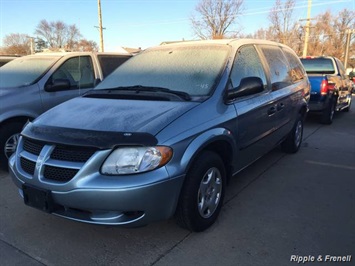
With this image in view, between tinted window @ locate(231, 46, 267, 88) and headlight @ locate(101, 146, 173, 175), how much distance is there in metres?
1.33

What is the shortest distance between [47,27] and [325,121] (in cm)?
7148

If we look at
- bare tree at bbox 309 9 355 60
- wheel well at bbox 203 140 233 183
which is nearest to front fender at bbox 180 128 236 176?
wheel well at bbox 203 140 233 183

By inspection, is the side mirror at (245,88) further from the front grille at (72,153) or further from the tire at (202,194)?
the front grille at (72,153)

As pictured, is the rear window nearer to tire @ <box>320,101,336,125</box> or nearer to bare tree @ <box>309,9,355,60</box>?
tire @ <box>320,101,336,125</box>

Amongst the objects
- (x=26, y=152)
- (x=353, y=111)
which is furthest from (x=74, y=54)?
(x=353, y=111)

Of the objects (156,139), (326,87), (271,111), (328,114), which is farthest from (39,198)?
(328,114)

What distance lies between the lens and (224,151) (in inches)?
132

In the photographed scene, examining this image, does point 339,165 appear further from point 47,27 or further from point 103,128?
point 47,27

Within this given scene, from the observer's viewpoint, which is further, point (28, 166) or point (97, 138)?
point (28, 166)

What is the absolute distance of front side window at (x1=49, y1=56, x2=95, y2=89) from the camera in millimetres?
5328

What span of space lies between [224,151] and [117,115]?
1.14m

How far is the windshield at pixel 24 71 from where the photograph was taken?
16.6 ft

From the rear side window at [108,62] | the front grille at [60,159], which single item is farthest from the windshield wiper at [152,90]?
the rear side window at [108,62]

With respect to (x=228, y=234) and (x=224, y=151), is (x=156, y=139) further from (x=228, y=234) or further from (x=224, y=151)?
(x=228, y=234)
